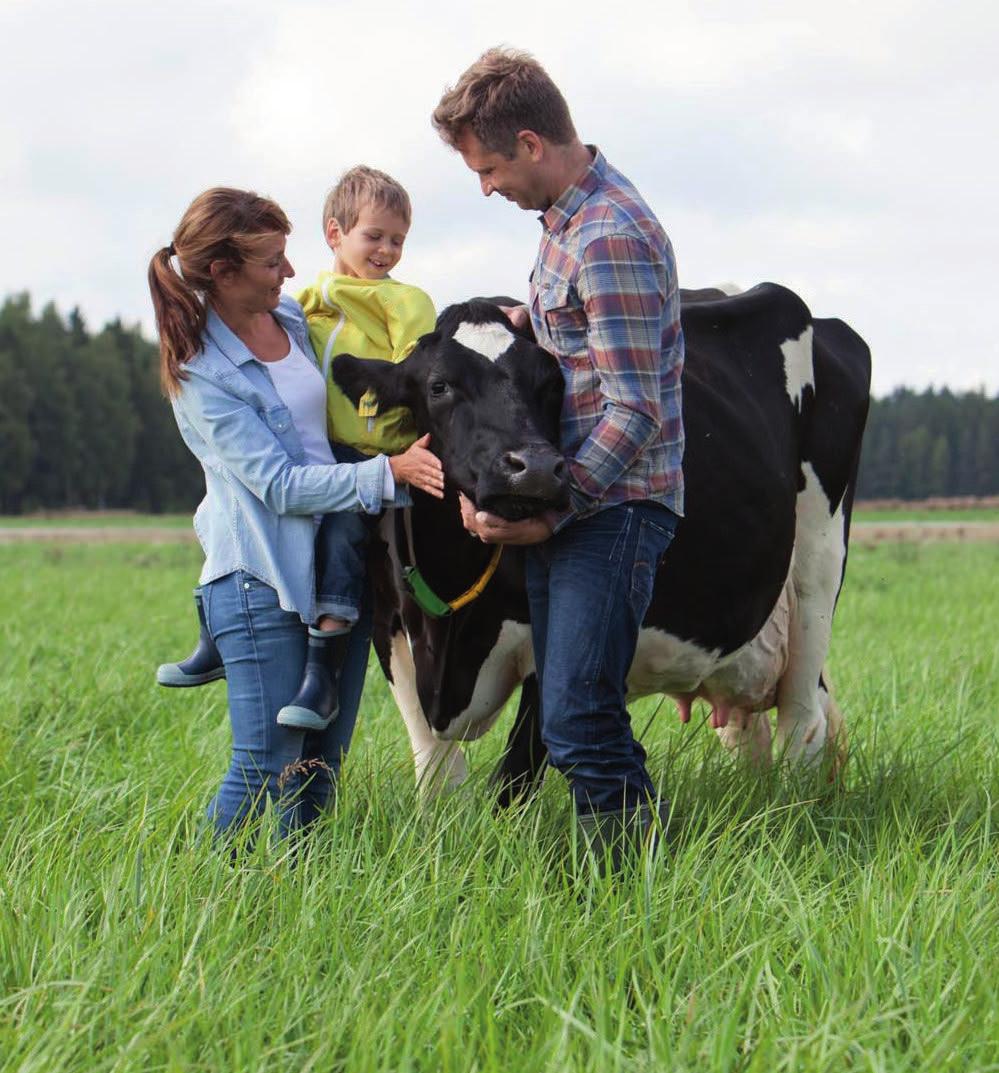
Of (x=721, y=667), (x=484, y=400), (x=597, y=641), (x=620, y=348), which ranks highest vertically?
(x=620, y=348)

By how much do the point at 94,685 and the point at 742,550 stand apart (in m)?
3.32

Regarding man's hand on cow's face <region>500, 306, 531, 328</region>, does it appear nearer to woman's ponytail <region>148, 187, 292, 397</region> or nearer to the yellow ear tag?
the yellow ear tag

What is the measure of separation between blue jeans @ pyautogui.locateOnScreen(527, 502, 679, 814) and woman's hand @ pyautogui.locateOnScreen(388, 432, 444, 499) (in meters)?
0.34

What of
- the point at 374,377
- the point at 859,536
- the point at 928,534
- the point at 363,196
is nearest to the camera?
the point at 374,377

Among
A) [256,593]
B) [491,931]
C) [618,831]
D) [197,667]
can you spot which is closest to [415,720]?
[197,667]

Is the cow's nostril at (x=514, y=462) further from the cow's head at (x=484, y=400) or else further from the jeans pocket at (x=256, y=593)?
the jeans pocket at (x=256, y=593)

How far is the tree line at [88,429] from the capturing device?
7075cm

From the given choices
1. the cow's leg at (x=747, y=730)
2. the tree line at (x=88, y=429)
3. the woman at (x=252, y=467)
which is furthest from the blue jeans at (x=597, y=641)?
the tree line at (x=88, y=429)

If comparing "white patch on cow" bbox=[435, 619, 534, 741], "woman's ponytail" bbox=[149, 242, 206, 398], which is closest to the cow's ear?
"woman's ponytail" bbox=[149, 242, 206, 398]

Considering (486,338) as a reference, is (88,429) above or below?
below

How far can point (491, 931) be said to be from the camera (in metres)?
3.08

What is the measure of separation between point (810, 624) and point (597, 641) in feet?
7.88

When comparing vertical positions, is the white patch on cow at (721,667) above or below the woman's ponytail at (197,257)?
below

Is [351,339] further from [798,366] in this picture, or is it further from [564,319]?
[798,366]
